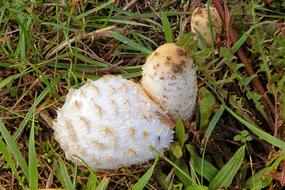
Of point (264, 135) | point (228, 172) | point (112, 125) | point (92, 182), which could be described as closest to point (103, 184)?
point (92, 182)

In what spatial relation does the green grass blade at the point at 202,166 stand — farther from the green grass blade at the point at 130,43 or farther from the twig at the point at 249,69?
the green grass blade at the point at 130,43

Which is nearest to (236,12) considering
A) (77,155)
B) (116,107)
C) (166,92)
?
(166,92)

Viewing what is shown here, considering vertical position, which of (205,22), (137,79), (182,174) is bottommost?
(182,174)

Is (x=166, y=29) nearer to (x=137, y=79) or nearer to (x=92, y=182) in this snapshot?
(x=137, y=79)

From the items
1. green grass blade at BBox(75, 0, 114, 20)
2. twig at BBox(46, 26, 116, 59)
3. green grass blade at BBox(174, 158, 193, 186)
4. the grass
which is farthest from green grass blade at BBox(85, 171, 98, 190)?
green grass blade at BBox(75, 0, 114, 20)

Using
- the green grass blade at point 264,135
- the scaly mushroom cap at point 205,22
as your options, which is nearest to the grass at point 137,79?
the green grass blade at point 264,135

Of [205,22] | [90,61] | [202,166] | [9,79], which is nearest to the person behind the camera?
[202,166]
